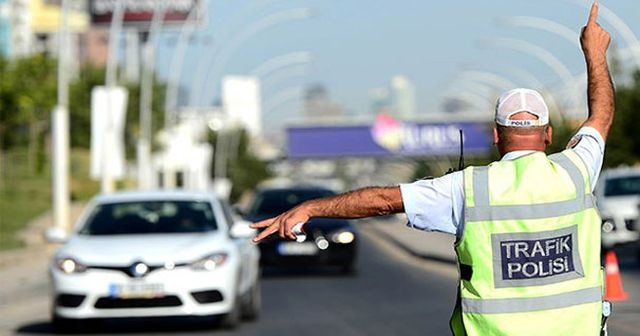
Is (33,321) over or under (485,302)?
under

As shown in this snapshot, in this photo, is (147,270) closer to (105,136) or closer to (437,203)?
(437,203)

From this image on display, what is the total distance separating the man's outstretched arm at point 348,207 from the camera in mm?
5508

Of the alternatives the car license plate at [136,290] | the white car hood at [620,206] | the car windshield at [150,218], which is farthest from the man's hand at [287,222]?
the white car hood at [620,206]

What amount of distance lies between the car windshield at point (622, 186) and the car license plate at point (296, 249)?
6833mm

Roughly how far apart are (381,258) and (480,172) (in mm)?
30244

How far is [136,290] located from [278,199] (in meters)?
14.0

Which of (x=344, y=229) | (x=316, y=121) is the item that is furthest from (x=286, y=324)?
(x=316, y=121)

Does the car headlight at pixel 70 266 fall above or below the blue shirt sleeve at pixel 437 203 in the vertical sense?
below

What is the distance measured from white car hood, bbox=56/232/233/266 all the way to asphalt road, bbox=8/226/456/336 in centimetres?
85

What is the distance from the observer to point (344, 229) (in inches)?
1081

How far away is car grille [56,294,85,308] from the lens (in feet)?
51.6

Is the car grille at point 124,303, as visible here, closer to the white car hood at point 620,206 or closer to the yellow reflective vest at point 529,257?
the yellow reflective vest at point 529,257

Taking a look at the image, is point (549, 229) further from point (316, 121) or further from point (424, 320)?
point (316, 121)

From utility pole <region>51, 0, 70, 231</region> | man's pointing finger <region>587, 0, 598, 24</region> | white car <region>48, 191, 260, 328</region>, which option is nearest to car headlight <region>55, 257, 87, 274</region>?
white car <region>48, 191, 260, 328</region>
